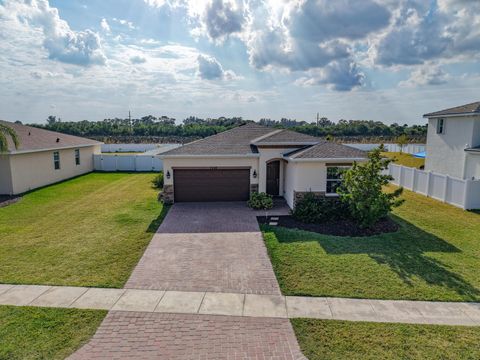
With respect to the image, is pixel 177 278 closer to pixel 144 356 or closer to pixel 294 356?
pixel 144 356

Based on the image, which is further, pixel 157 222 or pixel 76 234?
pixel 157 222

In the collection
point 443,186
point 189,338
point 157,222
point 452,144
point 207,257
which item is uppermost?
point 452,144

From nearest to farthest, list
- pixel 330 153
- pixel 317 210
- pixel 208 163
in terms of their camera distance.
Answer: pixel 317 210 < pixel 330 153 < pixel 208 163

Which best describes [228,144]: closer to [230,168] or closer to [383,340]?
[230,168]

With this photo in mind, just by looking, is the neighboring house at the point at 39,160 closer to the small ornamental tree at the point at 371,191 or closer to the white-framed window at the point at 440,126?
the small ornamental tree at the point at 371,191

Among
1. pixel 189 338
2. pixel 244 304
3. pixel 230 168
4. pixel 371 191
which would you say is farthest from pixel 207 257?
pixel 230 168

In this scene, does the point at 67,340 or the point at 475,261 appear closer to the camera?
the point at 67,340

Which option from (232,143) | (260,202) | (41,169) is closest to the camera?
(260,202)

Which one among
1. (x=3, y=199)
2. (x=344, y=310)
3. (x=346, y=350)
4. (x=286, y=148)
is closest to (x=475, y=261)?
(x=344, y=310)

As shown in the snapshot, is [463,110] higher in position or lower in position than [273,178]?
higher
